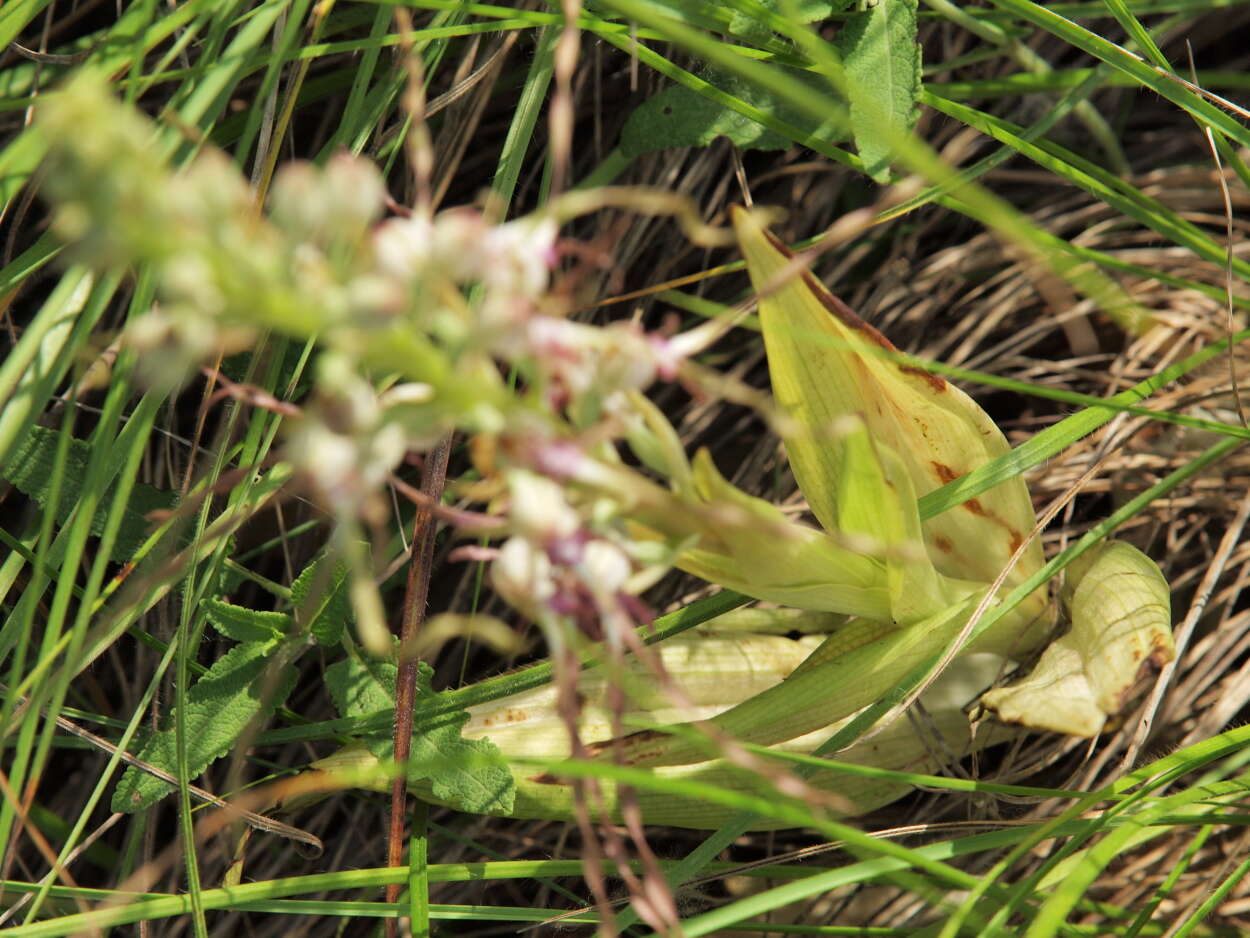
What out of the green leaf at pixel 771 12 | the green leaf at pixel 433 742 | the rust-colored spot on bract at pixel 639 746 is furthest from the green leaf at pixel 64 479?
the green leaf at pixel 771 12

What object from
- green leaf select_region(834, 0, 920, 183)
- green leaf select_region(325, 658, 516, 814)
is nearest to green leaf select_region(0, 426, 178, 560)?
green leaf select_region(325, 658, 516, 814)

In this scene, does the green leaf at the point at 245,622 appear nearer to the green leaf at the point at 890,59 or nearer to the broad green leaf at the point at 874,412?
the broad green leaf at the point at 874,412

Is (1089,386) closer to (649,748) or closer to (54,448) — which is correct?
(649,748)

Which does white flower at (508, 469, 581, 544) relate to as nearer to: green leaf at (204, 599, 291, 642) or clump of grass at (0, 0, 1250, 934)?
clump of grass at (0, 0, 1250, 934)

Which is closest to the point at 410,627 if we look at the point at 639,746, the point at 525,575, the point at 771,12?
the point at 639,746

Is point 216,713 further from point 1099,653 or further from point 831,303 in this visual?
point 1099,653

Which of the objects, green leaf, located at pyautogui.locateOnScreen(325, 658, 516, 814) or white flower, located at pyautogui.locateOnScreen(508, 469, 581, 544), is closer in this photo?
white flower, located at pyautogui.locateOnScreen(508, 469, 581, 544)
